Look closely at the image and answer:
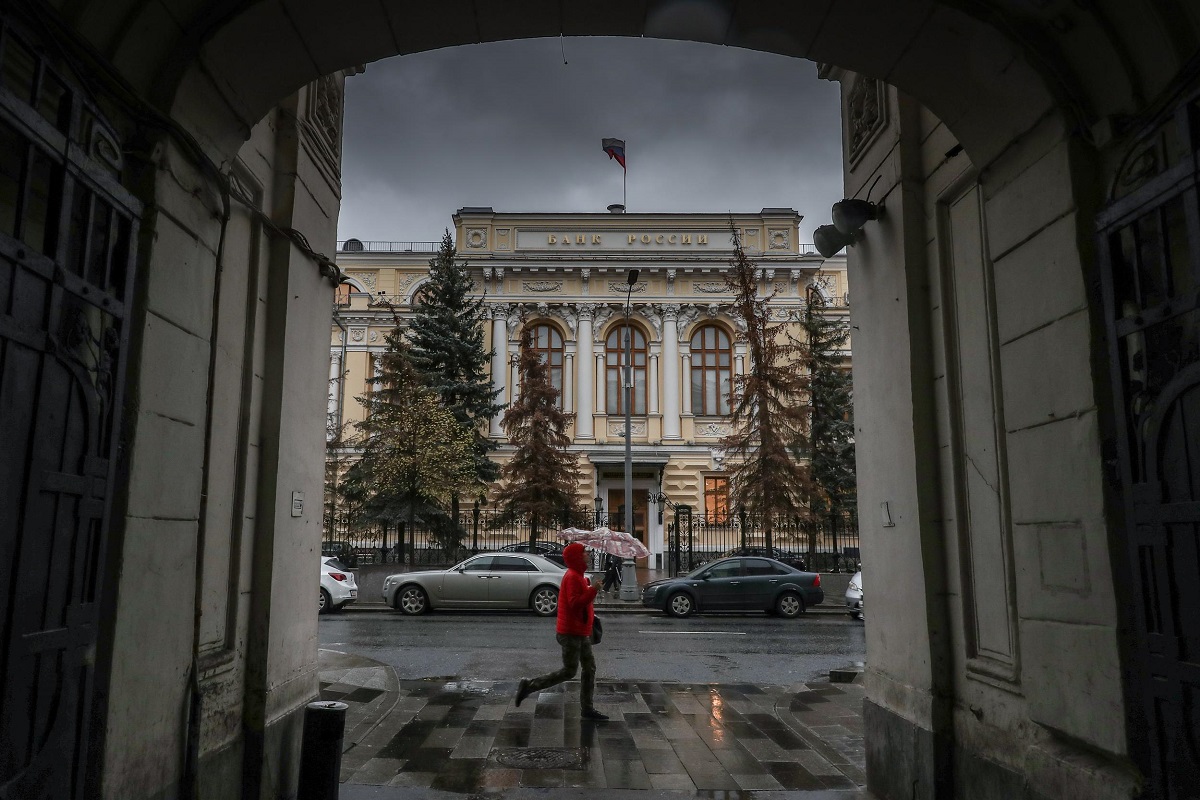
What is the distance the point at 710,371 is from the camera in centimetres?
4191

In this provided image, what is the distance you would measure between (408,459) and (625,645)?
Answer: 14.3 m

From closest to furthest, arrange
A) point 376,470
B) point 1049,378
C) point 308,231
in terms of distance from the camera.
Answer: point 1049,378, point 308,231, point 376,470

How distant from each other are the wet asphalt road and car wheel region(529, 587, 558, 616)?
0.84 ft

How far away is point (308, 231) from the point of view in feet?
21.7

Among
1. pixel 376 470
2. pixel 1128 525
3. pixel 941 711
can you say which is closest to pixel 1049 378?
pixel 1128 525

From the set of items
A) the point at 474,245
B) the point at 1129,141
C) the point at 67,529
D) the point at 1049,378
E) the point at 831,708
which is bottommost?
the point at 831,708

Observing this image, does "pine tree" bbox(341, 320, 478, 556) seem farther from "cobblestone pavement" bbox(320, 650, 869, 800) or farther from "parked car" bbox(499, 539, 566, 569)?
"cobblestone pavement" bbox(320, 650, 869, 800)

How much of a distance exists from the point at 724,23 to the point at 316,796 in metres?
5.32

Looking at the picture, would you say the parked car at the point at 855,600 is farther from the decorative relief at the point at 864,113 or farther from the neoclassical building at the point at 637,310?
the neoclassical building at the point at 637,310

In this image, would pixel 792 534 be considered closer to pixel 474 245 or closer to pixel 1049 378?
pixel 474 245

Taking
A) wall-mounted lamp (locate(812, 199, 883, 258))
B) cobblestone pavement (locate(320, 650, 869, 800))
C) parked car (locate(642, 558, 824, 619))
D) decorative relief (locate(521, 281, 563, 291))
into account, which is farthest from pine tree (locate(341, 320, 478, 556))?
wall-mounted lamp (locate(812, 199, 883, 258))

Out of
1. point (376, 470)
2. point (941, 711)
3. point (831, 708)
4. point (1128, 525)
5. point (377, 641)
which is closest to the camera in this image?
point (1128, 525)

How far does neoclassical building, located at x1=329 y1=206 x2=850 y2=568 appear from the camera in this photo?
4034 centimetres

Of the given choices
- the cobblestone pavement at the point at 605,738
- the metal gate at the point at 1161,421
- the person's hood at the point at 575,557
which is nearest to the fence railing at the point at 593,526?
the cobblestone pavement at the point at 605,738
